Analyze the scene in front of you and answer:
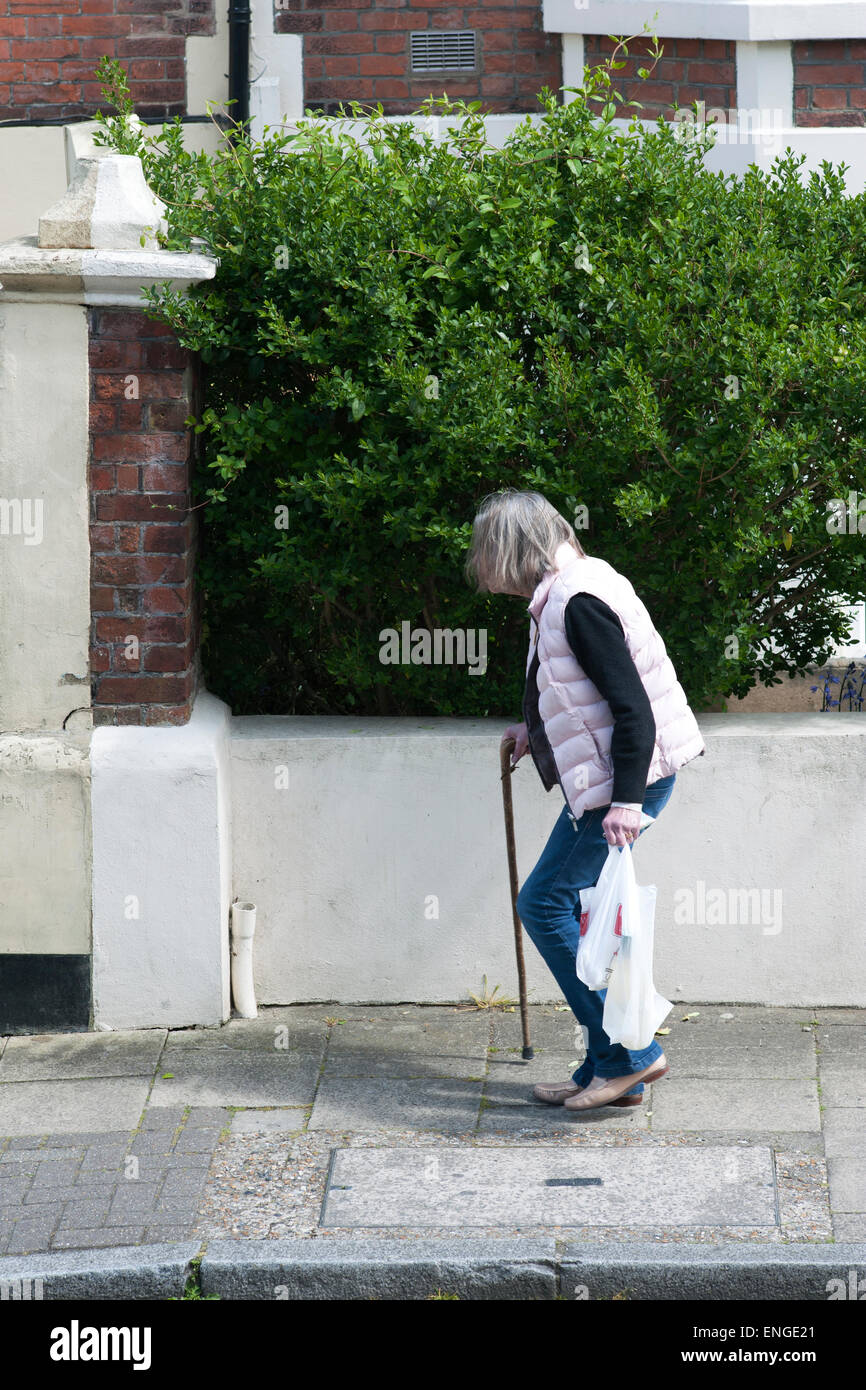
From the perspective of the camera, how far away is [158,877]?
5.13 meters

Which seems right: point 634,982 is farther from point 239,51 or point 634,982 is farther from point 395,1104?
point 239,51

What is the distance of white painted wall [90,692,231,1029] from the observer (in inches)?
200

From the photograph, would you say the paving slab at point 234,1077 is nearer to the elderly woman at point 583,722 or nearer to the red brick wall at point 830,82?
the elderly woman at point 583,722

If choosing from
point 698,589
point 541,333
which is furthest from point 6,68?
point 698,589

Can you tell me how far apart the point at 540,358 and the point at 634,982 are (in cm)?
198

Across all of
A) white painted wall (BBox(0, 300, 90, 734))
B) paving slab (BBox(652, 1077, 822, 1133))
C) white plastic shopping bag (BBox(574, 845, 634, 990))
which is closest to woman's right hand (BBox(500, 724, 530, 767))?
white plastic shopping bag (BBox(574, 845, 634, 990))

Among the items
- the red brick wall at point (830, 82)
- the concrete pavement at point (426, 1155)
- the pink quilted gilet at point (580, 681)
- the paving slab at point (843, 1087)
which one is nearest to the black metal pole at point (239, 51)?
the red brick wall at point (830, 82)

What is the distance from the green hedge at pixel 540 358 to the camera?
4.90 meters

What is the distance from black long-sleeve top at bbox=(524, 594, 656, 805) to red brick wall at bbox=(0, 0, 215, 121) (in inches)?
208

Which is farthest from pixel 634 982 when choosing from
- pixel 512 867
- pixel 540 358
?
pixel 540 358

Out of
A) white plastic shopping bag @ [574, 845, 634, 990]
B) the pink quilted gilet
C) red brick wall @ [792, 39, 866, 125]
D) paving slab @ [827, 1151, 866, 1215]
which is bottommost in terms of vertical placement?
paving slab @ [827, 1151, 866, 1215]

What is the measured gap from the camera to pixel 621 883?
170 inches

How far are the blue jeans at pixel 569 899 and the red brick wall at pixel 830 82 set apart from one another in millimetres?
4512

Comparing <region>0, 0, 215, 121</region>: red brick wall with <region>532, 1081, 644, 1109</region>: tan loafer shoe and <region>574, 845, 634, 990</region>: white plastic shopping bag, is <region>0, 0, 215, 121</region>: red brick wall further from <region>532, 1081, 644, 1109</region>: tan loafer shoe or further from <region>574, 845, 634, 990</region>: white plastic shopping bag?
<region>532, 1081, 644, 1109</region>: tan loafer shoe
